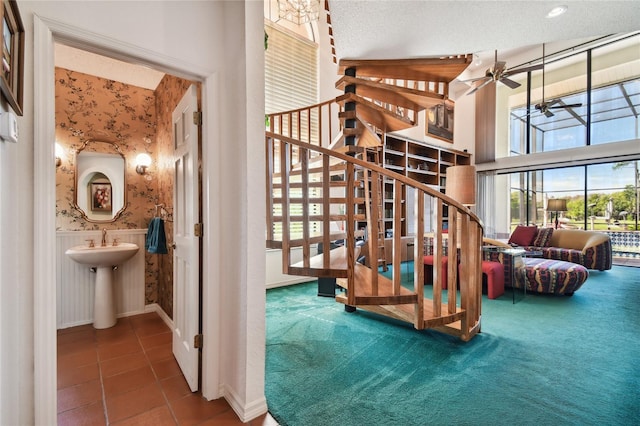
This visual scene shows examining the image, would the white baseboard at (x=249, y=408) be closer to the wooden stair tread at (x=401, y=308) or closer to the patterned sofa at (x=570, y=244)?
the wooden stair tread at (x=401, y=308)

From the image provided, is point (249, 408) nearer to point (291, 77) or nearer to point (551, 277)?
point (551, 277)

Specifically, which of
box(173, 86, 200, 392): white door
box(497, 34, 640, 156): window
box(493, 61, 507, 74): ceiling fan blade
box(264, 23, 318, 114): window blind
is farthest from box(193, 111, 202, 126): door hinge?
box(497, 34, 640, 156): window

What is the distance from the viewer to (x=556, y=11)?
224cm

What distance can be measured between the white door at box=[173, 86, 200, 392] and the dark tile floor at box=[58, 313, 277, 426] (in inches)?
5.7

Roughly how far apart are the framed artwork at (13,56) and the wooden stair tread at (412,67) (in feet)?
8.28

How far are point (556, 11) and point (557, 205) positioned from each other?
553 cm

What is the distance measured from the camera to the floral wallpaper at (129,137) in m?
2.83

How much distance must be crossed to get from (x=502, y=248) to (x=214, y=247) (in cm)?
358

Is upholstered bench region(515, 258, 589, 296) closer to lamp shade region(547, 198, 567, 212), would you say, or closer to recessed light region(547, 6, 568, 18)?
recessed light region(547, 6, 568, 18)

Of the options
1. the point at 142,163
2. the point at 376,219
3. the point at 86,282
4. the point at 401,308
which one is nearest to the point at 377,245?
the point at 376,219

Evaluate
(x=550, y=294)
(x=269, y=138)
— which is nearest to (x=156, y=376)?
(x=269, y=138)

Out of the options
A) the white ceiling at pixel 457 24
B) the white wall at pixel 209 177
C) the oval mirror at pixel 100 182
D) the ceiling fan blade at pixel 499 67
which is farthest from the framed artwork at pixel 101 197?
the ceiling fan blade at pixel 499 67

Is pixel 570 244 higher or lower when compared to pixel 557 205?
lower

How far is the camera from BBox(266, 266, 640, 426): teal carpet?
158 centimetres
